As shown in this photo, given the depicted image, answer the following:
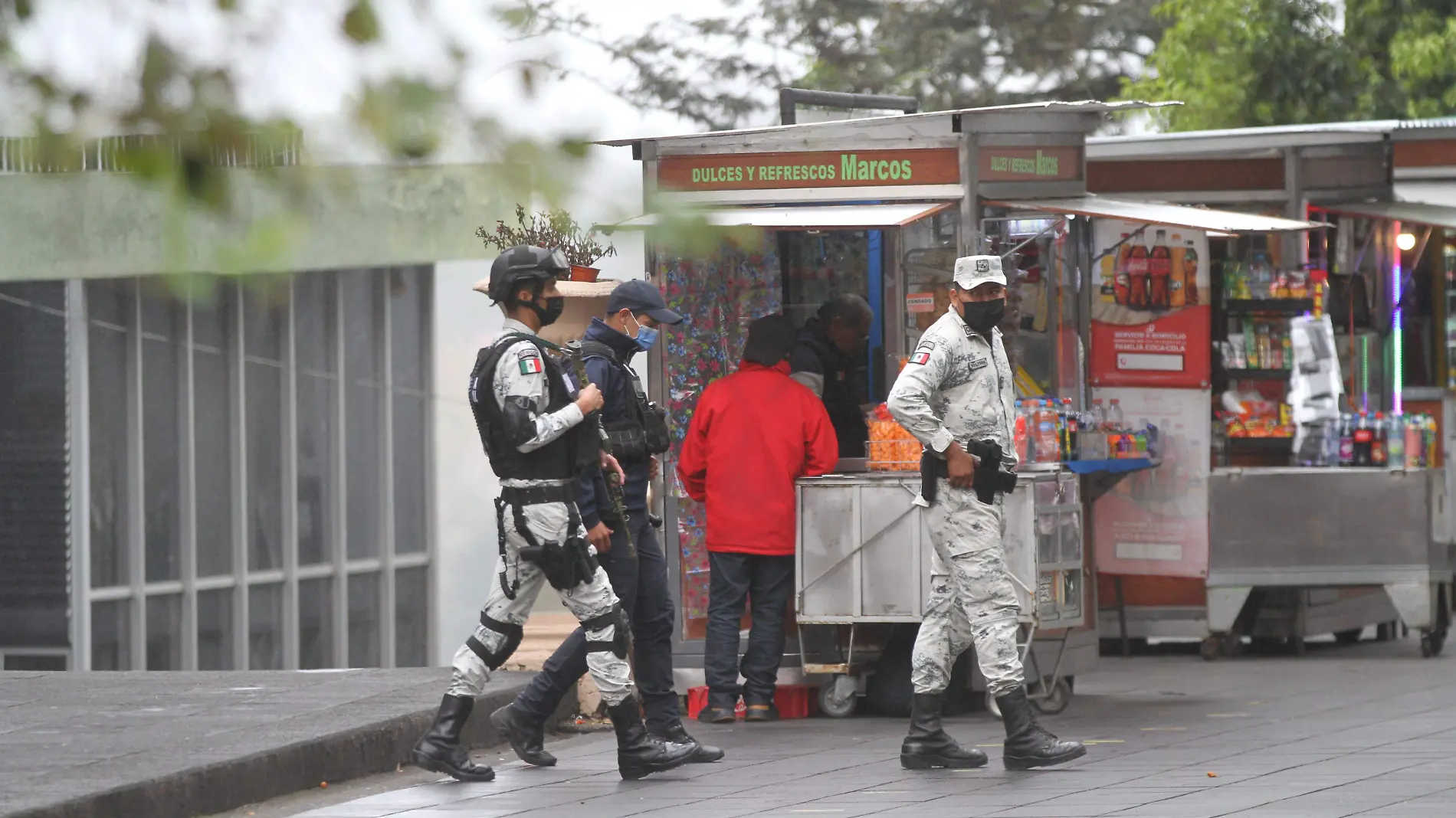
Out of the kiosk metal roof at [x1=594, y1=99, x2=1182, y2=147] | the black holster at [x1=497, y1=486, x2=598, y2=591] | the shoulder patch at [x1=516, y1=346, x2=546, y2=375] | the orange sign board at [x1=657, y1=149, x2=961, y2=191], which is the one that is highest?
the kiosk metal roof at [x1=594, y1=99, x2=1182, y2=147]

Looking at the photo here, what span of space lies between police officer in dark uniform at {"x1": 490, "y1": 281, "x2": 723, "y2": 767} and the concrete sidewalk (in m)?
0.21

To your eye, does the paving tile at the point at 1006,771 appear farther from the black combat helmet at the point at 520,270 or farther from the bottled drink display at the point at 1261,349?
the bottled drink display at the point at 1261,349

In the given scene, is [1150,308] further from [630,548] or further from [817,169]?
[630,548]

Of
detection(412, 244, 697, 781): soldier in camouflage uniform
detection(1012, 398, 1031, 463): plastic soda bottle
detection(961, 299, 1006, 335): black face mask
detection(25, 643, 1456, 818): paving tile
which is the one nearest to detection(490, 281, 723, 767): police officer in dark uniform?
detection(25, 643, 1456, 818): paving tile

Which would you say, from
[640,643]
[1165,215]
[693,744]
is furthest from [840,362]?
[693,744]

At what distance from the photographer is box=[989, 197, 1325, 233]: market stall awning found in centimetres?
945

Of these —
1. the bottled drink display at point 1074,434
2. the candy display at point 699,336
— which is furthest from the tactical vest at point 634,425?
the candy display at point 699,336

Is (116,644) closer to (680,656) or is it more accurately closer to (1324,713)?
(680,656)

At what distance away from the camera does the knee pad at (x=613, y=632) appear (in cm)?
759

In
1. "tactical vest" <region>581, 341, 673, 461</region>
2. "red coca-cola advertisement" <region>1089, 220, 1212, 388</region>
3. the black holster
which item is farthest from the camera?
"red coca-cola advertisement" <region>1089, 220, 1212, 388</region>

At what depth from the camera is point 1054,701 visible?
9.52 m

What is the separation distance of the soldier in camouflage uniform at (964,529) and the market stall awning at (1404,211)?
5.10 m

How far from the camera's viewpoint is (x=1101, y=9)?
36.4 metres

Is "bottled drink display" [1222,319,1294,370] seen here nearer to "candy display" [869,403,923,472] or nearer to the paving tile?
the paving tile
